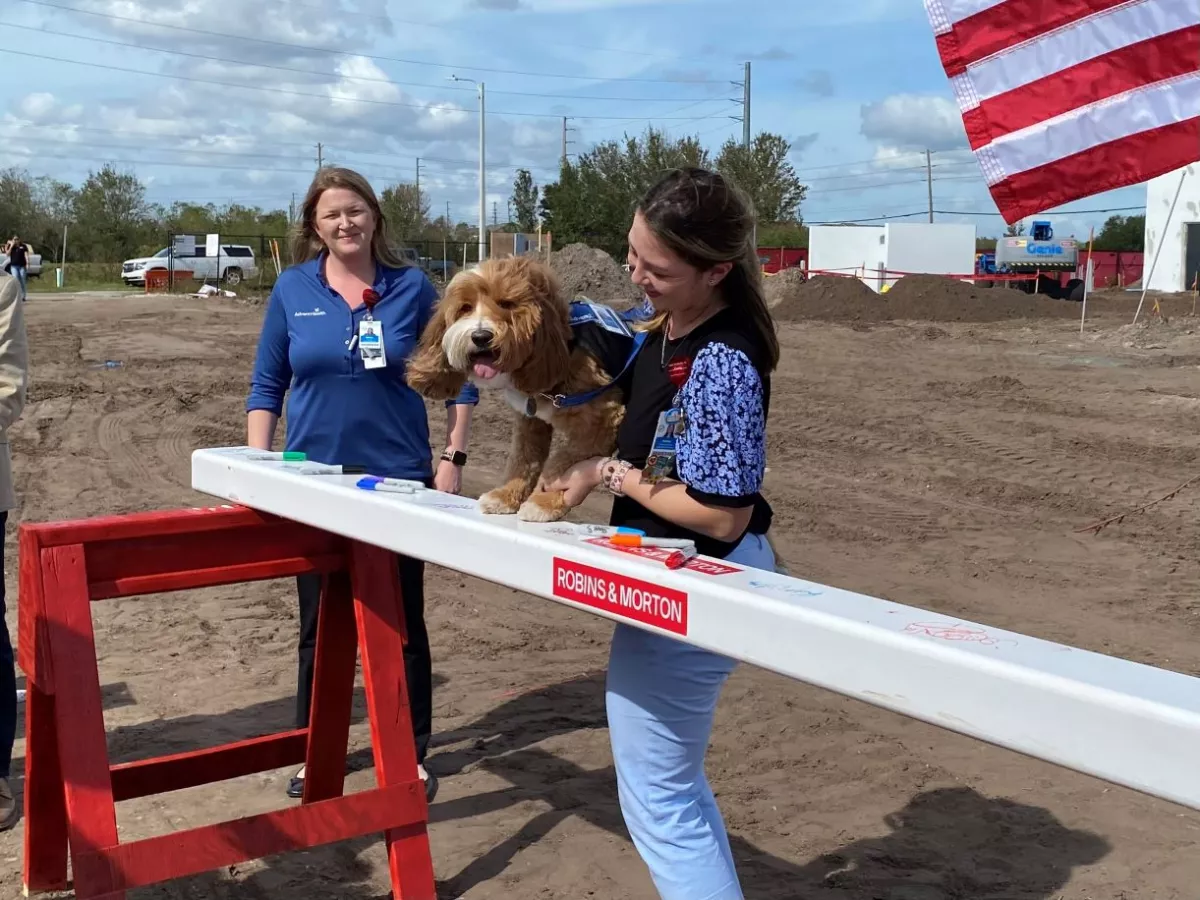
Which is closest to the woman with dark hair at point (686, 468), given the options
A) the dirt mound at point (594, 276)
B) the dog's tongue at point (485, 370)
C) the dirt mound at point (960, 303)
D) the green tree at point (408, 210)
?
the dog's tongue at point (485, 370)

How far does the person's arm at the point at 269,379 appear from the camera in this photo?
14.1ft

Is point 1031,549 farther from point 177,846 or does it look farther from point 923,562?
point 177,846

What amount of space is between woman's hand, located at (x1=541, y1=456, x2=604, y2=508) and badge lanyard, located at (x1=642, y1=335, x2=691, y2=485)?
0.17 metres

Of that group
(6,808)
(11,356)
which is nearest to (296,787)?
(6,808)

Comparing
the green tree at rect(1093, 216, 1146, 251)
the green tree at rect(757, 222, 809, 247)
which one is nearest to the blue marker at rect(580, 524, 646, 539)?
the green tree at rect(757, 222, 809, 247)

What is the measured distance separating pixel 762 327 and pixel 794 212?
57464mm

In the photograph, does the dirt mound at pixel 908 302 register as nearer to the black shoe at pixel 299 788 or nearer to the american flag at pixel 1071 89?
the american flag at pixel 1071 89

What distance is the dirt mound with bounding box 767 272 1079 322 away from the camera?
2655cm

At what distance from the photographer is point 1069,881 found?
3.87 m

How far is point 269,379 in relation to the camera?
4375 millimetres

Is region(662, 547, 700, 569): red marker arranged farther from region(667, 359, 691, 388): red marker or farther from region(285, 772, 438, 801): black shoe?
region(285, 772, 438, 801): black shoe

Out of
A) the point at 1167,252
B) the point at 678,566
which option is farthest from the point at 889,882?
the point at 1167,252

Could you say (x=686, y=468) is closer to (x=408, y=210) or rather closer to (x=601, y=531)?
(x=601, y=531)
